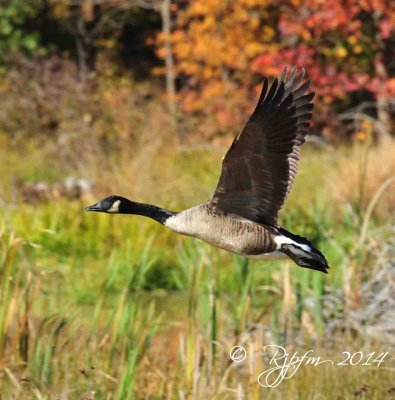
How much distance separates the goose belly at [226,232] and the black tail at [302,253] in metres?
0.06

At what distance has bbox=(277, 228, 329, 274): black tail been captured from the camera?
4379 millimetres

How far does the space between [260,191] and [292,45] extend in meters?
11.1

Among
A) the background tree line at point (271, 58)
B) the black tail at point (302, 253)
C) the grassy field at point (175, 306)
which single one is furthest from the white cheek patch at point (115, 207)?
the background tree line at point (271, 58)

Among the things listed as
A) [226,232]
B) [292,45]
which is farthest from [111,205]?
[292,45]

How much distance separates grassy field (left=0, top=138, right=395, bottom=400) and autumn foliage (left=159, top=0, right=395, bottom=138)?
4594 millimetres

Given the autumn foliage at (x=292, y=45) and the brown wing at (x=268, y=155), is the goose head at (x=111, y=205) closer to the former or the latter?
the brown wing at (x=268, y=155)

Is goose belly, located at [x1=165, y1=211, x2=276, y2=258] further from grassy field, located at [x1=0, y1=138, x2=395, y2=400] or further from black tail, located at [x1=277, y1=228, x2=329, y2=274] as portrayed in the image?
grassy field, located at [x1=0, y1=138, x2=395, y2=400]

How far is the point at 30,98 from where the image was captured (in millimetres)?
15508

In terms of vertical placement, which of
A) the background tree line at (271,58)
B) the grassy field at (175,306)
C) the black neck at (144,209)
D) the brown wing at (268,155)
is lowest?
the grassy field at (175,306)

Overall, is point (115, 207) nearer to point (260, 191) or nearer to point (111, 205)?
point (111, 205)

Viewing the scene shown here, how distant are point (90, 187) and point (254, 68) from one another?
501cm

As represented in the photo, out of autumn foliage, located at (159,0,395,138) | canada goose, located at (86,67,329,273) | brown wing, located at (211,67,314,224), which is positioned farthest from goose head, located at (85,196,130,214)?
autumn foliage, located at (159,0,395,138)

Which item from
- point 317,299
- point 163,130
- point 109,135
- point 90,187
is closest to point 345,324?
point 317,299

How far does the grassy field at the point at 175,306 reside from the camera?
4922mm
